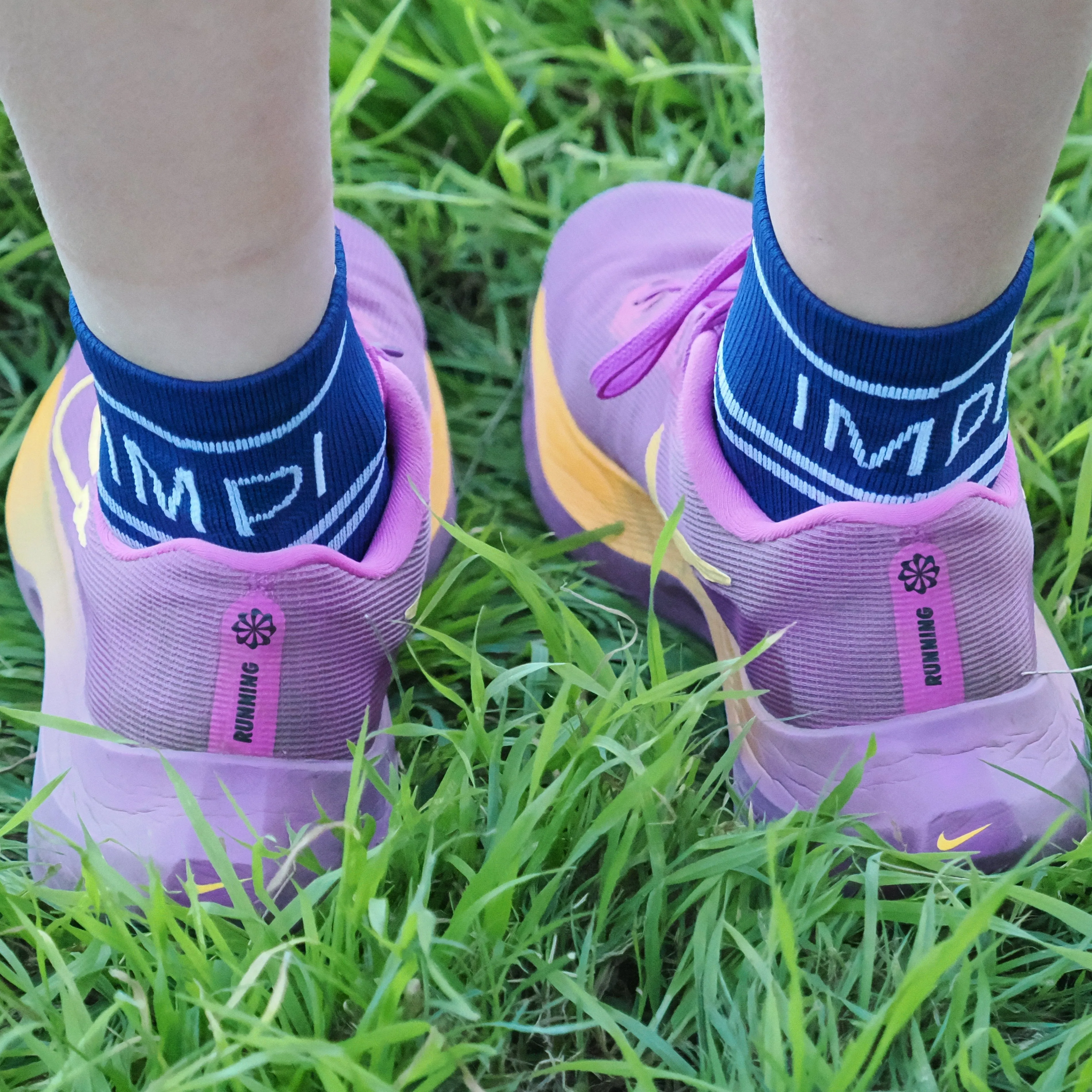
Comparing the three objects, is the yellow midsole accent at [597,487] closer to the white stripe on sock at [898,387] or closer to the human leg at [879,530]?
the human leg at [879,530]

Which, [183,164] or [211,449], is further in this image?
[211,449]

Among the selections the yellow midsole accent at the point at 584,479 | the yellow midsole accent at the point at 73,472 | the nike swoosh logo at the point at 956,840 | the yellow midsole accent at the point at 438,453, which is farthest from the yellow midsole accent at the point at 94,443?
the nike swoosh logo at the point at 956,840

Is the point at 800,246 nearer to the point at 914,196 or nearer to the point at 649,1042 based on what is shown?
the point at 914,196

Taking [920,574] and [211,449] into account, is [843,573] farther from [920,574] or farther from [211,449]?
[211,449]

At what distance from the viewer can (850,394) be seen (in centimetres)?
65

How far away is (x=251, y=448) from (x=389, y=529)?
12 centimetres

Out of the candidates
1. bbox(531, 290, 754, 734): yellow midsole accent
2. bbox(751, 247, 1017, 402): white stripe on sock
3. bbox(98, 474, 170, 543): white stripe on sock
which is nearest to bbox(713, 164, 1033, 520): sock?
bbox(751, 247, 1017, 402): white stripe on sock

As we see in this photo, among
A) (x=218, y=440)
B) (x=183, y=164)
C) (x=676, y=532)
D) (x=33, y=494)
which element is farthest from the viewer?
(x=33, y=494)

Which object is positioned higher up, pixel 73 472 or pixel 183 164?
pixel 183 164

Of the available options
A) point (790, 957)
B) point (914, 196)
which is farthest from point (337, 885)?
point (914, 196)

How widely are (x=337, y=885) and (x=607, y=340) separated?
1.71ft

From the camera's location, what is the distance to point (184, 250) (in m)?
0.56

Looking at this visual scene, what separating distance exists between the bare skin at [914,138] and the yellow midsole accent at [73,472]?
0.50m

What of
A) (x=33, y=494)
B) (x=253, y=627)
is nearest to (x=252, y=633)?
(x=253, y=627)
